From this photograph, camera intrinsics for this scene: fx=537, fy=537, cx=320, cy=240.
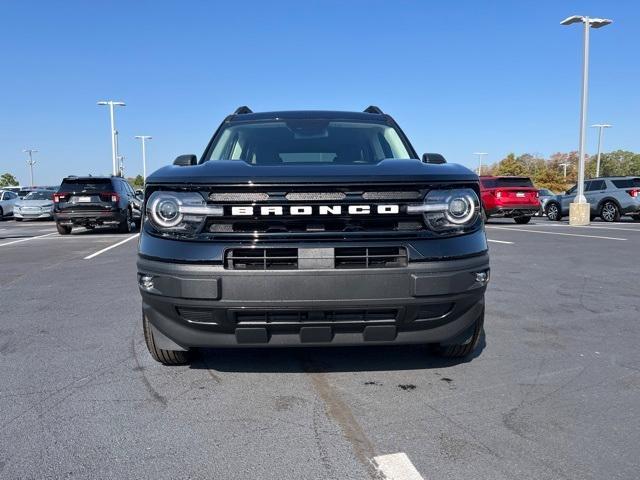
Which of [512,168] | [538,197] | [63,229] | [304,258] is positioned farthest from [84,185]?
[512,168]

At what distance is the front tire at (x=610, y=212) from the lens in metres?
19.2

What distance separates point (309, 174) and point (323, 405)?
3.99 ft

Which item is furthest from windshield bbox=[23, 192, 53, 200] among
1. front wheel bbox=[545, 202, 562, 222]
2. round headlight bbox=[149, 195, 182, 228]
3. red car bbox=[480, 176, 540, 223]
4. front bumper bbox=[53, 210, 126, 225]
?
round headlight bbox=[149, 195, 182, 228]

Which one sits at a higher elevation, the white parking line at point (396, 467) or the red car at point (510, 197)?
the red car at point (510, 197)

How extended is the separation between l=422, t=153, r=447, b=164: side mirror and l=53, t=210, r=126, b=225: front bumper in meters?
12.7

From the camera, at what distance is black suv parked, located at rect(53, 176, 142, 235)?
14547mm

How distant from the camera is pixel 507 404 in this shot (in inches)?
112

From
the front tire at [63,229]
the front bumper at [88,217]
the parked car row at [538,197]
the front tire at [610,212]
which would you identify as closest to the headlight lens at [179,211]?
the front bumper at [88,217]

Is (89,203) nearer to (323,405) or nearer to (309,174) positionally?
(309,174)

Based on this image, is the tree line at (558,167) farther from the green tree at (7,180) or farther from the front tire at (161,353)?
the green tree at (7,180)

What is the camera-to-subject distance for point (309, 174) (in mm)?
2797

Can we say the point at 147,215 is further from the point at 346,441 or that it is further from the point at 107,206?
the point at 107,206

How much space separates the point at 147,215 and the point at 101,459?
1261mm

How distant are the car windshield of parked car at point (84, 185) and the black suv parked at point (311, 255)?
1296 cm
